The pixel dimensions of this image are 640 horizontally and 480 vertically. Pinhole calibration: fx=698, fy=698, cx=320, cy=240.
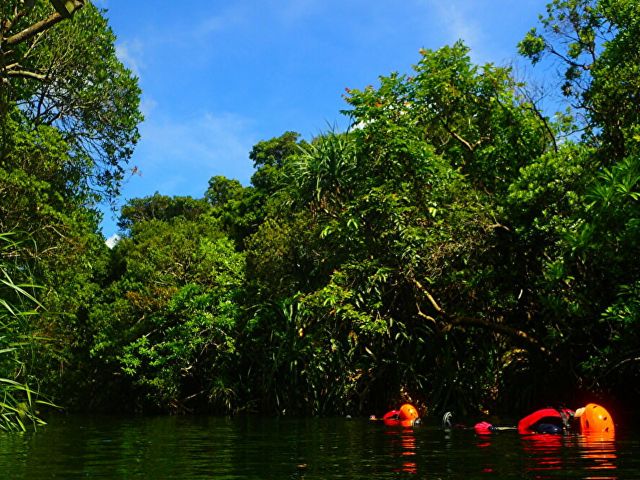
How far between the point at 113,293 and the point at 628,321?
2174 cm

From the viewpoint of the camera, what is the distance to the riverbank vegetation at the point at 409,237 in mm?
14203

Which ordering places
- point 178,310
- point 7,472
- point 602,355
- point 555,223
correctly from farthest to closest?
1. point 178,310
2. point 555,223
3. point 602,355
4. point 7,472

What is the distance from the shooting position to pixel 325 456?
25.8ft

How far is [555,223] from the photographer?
47.8 ft

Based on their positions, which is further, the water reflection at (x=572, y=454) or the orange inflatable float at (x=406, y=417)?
the orange inflatable float at (x=406, y=417)

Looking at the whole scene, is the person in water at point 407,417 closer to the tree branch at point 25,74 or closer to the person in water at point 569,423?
the person in water at point 569,423

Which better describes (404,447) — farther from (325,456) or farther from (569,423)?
(569,423)

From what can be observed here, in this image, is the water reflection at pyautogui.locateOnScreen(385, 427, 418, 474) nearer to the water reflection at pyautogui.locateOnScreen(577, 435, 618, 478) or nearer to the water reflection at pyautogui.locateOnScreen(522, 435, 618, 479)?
the water reflection at pyautogui.locateOnScreen(522, 435, 618, 479)

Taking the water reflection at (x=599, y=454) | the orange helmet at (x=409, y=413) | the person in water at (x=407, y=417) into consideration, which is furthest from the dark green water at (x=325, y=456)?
the orange helmet at (x=409, y=413)

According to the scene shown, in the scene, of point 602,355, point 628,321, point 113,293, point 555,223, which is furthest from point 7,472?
point 113,293

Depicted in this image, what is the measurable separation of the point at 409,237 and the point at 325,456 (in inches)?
339

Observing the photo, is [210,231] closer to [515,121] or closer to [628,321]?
[515,121]

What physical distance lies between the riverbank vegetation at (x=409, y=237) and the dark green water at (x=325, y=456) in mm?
3824

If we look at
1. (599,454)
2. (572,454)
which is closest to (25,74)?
(572,454)
